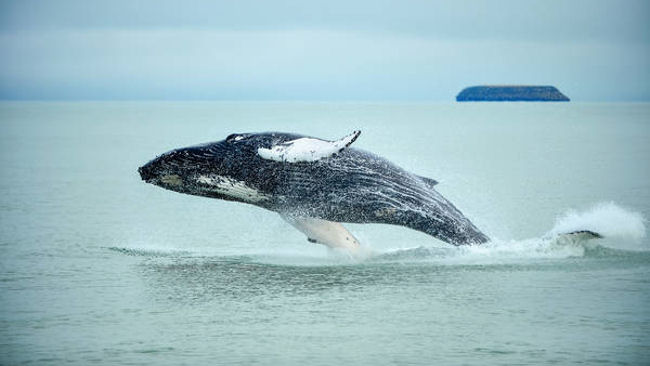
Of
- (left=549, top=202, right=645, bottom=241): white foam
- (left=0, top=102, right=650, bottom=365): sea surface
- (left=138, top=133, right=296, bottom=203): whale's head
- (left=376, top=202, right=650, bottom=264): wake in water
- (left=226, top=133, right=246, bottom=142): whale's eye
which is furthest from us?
(left=549, top=202, right=645, bottom=241): white foam

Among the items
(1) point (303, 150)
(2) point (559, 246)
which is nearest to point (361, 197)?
(1) point (303, 150)

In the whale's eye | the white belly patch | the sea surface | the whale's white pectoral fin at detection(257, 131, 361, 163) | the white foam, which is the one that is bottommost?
the sea surface

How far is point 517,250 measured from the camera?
52.8ft

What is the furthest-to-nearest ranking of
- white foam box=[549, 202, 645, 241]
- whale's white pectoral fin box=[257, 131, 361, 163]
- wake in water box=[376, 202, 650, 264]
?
white foam box=[549, 202, 645, 241]
wake in water box=[376, 202, 650, 264]
whale's white pectoral fin box=[257, 131, 361, 163]

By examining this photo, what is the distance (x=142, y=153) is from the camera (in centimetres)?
5631

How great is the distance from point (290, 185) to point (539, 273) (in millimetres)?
3815

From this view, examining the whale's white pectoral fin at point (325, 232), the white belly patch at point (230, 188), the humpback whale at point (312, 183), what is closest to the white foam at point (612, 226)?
the humpback whale at point (312, 183)

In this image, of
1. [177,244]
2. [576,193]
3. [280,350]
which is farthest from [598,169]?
[280,350]

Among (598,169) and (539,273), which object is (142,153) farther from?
(539,273)

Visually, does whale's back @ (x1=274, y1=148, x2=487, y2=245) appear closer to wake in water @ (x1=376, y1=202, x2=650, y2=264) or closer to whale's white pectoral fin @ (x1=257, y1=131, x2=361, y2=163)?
whale's white pectoral fin @ (x1=257, y1=131, x2=361, y2=163)

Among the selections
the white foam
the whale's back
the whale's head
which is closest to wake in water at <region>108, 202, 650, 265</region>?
the white foam

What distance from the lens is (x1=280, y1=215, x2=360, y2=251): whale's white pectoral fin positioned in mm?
15477

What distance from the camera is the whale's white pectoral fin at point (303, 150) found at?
1440 centimetres

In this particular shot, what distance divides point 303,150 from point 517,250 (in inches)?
155
